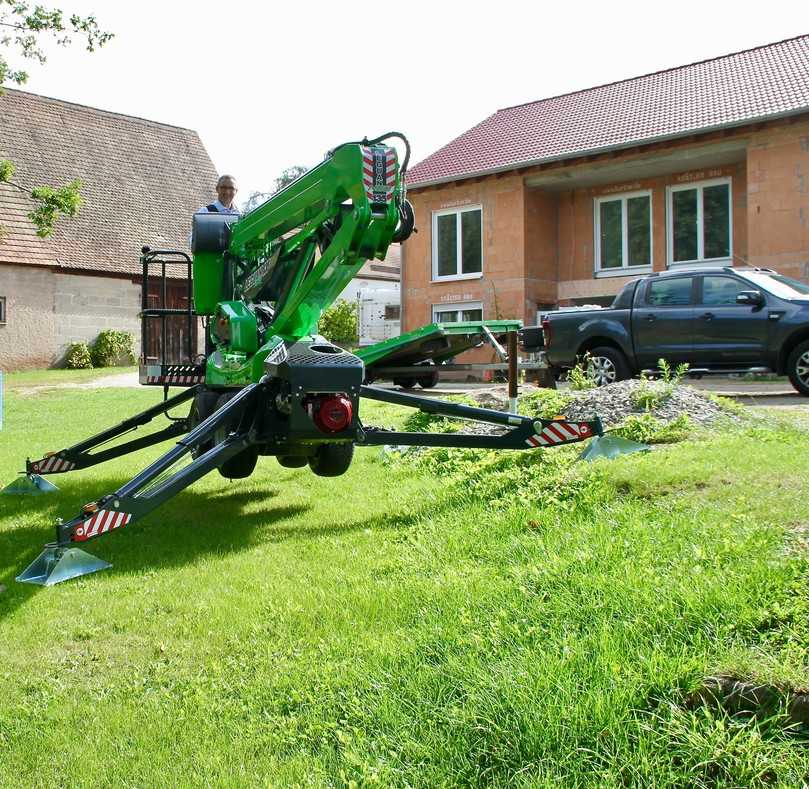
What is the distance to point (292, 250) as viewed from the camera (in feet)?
22.9

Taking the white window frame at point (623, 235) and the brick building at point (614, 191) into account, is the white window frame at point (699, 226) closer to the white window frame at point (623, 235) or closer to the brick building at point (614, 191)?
the brick building at point (614, 191)

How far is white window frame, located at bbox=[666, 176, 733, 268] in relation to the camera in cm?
2072

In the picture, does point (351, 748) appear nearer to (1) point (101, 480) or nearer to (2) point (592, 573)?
(2) point (592, 573)

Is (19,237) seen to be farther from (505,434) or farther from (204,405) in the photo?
(505,434)

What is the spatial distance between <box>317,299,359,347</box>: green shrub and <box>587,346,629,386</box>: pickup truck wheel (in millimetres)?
22380

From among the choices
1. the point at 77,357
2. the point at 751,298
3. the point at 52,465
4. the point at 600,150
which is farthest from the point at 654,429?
the point at 77,357

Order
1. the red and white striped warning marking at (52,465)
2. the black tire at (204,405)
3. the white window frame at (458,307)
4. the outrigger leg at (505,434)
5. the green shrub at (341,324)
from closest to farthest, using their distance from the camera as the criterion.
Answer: the outrigger leg at (505,434), the black tire at (204,405), the red and white striped warning marking at (52,465), the white window frame at (458,307), the green shrub at (341,324)

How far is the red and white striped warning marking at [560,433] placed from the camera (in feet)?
21.9

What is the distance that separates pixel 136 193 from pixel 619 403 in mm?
27774

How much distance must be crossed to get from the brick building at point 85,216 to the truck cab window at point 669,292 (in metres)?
14.9

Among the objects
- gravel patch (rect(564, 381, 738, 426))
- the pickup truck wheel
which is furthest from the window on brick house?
gravel patch (rect(564, 381, 738, 426))

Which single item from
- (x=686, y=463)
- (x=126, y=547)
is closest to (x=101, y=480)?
(x=126, y=547)

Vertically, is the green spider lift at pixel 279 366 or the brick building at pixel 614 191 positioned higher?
the brick building at pixel 614 191

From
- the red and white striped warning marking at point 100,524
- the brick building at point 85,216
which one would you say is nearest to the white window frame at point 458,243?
the brick building at point 85,216
